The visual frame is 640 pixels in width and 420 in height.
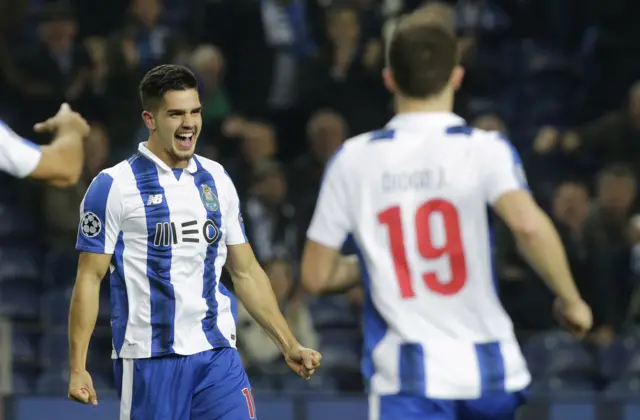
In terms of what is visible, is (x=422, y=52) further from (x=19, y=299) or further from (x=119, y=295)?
(x=19, y=299)

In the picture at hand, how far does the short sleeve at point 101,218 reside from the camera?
5559 millimetres

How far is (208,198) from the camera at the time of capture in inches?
224

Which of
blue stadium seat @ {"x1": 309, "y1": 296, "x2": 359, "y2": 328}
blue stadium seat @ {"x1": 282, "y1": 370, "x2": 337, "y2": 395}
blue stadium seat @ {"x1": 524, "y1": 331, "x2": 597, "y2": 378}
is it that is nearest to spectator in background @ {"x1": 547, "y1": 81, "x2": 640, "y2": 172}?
blue stadium seat @ {"x1": 524, "y1": 331, "x2": 597, "y2": 378}

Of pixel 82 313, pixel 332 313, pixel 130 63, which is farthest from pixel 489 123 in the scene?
pixel 82 313

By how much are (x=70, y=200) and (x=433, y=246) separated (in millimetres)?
6651

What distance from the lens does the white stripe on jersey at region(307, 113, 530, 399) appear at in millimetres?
4324

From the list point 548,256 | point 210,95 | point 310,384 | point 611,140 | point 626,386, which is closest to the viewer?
point 548,256

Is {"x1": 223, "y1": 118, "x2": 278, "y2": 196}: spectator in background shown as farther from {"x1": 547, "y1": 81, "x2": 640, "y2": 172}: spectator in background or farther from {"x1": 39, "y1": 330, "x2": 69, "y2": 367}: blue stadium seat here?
{"x1": 547, "y1": 81, "x2": 640, "y2": 172}: spectator in background

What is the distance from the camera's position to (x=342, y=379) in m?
9.88

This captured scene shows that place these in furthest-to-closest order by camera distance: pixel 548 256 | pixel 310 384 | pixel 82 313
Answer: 1. pixel 310 384
2. pixel 82 313
3. pixel 548 256

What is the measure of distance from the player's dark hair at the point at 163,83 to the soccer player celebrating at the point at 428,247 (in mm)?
1284

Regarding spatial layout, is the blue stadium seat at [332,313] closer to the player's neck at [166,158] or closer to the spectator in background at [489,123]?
the spectator in background at [489,123]

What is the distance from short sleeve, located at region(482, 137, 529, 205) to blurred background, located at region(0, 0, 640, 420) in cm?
501

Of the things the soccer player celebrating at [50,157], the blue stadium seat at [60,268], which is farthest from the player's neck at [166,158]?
the blue stadium seat at [60,268]
